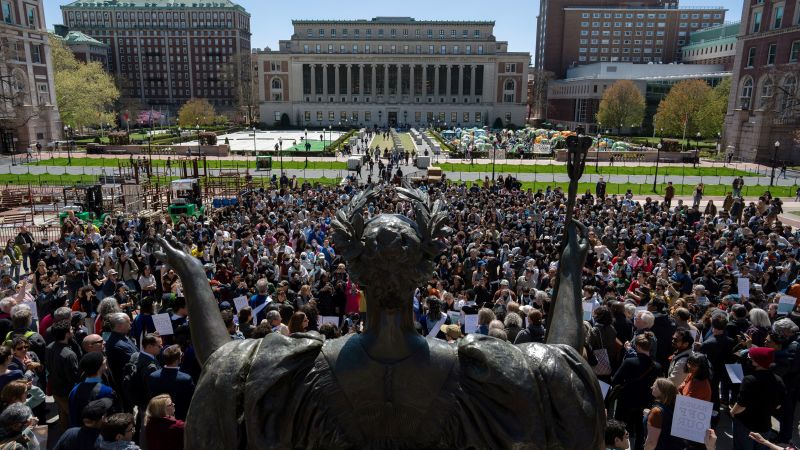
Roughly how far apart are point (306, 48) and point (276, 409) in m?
124

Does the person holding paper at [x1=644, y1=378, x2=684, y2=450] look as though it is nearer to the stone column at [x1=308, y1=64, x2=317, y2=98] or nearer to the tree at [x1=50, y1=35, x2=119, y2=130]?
the tree at [x1=50, y1=35, x2=119, y2=130]

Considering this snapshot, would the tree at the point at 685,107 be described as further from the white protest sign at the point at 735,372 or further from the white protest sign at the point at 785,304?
the white protest sign at the point at 735,372

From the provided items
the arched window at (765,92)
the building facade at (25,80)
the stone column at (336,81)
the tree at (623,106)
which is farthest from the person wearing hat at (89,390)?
the stone column at (336,81)

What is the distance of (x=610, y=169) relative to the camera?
48.2 metres

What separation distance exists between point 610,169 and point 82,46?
116 m

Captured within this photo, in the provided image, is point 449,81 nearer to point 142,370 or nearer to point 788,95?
point 788,95

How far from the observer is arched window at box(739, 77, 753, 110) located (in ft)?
198

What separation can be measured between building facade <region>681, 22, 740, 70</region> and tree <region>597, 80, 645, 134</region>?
90.9 ft

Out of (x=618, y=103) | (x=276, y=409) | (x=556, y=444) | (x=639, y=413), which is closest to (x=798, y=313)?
(x=639, y=413)

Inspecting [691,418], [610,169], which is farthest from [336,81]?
[691,418]

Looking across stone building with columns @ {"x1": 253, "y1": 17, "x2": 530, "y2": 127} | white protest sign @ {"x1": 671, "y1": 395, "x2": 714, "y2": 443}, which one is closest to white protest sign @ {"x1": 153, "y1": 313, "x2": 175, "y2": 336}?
white protest sign @ {"x1": 671, "y1": 395, "x2": 714, "y2": 443}

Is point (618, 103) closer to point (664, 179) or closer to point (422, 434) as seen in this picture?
point (664, 179)

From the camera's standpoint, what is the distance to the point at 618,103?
8625cm

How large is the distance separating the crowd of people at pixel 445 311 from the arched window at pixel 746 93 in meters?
48.7
